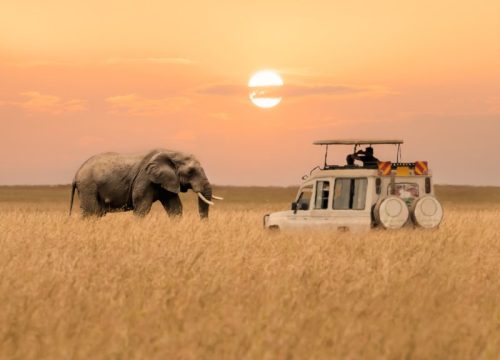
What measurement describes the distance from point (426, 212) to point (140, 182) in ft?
33.7

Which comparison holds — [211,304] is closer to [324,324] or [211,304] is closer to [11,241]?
[324,324]

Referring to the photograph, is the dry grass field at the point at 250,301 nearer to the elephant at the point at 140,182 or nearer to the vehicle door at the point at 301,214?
the vehicle door at the point at 301,214

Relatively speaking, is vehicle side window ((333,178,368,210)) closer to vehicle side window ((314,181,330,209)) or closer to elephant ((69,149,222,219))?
vehicle side window ((314,181,330,209))

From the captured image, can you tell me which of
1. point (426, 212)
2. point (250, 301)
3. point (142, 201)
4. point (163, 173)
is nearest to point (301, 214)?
point (426, 212)

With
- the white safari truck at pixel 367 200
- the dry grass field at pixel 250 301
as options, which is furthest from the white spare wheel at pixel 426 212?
the dry grass field at pixel 250 301

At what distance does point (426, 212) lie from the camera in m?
16.6

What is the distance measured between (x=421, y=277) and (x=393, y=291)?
141 cm

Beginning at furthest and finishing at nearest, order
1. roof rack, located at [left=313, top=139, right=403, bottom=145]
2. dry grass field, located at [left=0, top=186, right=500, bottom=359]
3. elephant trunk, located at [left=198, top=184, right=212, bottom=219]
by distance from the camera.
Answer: elephant trunk, located at [left=198, top=184, right=212, bottom=219]
roof rack, located at [left=313, top=139, right=403, bottom=145]
dry grass field, located at [left=0, top=186, right=500, bottom=359]

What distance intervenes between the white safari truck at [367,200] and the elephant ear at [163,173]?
24.7 ft

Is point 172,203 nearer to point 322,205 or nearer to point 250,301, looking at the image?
point 322,205

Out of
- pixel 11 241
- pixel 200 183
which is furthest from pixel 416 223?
pixel 200 183

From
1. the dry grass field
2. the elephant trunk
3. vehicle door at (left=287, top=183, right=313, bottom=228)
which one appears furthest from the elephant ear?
the dry grass field

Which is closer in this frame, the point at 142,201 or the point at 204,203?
the point at 204,203

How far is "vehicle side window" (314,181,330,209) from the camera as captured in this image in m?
16.8
